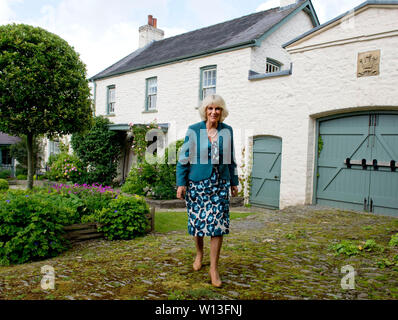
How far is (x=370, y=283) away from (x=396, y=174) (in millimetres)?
5200

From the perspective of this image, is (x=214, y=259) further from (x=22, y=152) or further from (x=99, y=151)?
(x=22, y=152)

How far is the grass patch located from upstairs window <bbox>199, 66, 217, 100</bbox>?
5.65 m

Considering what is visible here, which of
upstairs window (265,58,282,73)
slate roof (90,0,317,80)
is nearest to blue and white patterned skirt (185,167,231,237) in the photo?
→ slate roof (90,0,317,80)

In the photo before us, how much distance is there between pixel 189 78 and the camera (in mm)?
13312

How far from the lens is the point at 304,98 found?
372 inches

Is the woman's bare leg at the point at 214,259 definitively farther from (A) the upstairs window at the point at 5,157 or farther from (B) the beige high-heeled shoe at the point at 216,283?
(A) the upstairs window at the point at 5,157

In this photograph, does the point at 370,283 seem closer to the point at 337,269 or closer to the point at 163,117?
the point at 337,269

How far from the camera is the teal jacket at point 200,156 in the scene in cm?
353

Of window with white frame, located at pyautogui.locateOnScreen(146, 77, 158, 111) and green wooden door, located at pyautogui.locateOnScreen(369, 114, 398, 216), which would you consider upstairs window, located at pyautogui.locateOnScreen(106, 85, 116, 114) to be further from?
green wooden door, located at pyautogui.locateOnScreen(369, 114, 398, 216)

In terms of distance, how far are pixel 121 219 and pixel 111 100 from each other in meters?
13.2

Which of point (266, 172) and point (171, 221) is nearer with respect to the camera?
point (171, 221)

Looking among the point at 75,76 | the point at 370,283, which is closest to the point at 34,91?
the point at 75,76

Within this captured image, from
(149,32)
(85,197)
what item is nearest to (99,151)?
(149,32)

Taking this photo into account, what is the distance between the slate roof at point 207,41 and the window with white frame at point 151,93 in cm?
78
